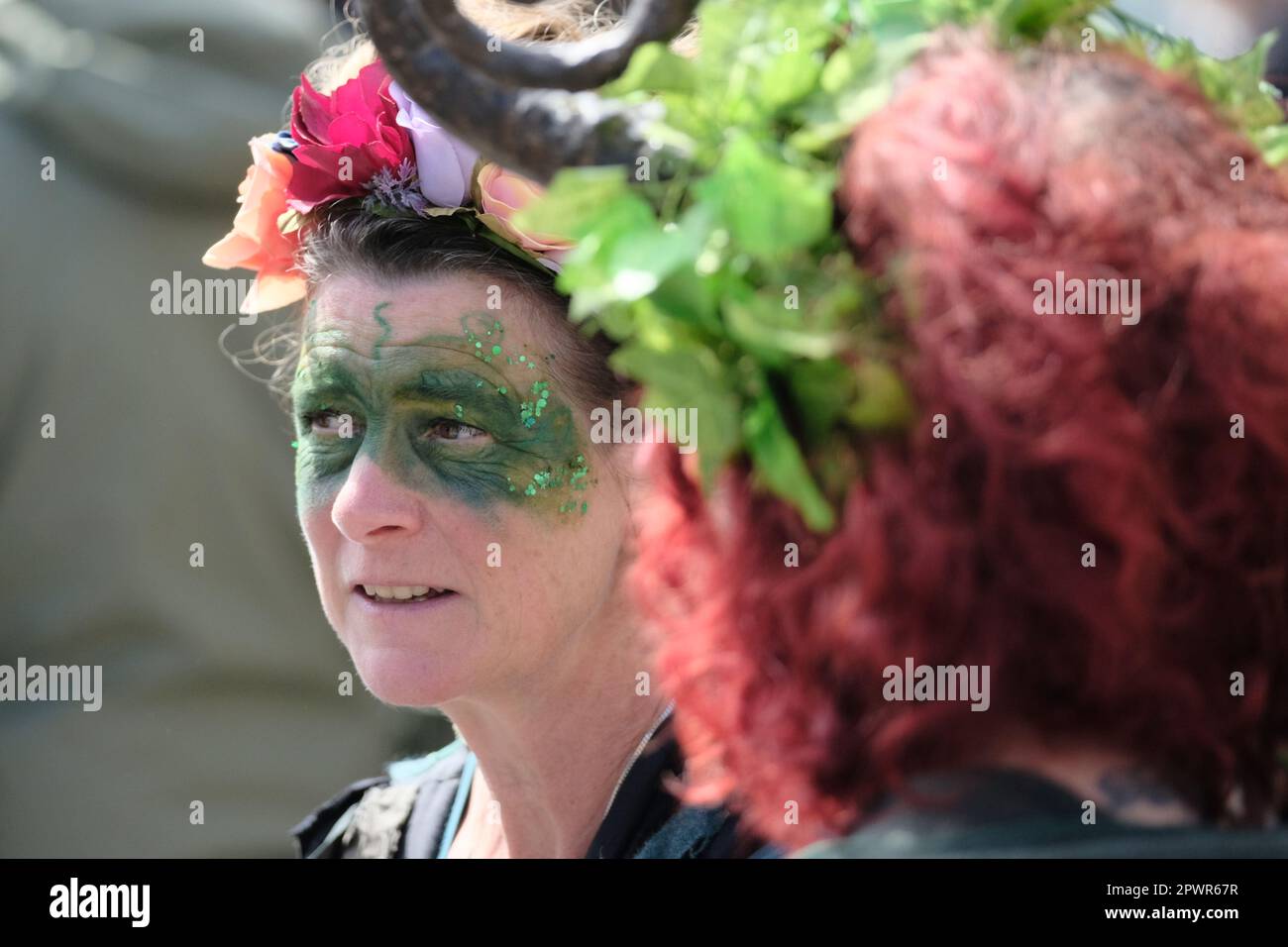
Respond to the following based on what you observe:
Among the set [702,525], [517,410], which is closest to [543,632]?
[517,410]

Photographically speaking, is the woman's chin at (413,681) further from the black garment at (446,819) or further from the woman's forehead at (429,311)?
the woman's forehead at (429,311)

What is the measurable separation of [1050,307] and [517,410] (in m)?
1.02

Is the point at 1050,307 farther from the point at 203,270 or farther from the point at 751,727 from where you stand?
the point at 203,270

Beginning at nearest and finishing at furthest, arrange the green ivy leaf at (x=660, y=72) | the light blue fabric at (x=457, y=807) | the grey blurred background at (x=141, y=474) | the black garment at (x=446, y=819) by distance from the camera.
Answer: the green ivy leaf at (x=660, y=72)
the black garment at (x=446, y=819)
the light blue fabric at (x=457, y=807)
the grey blurred background at (x=141, y=474)

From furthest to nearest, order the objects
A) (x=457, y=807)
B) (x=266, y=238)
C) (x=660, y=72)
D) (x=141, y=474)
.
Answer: (x=141, y=474)
(x=457, y=807)
(x=266, y=238)
(x=660, y=72)

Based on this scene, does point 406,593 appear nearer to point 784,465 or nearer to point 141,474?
point 784,465

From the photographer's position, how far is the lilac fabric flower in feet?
6.09

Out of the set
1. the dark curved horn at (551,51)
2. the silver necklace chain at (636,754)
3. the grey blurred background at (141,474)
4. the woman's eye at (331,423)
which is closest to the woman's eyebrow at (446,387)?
the woman's eye at (331,423)

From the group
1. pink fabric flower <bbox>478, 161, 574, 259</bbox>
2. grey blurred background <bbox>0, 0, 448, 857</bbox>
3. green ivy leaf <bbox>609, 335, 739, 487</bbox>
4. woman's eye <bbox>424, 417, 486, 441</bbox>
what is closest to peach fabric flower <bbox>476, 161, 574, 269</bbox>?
pink fabric flower <bbox>478, 161, 574, 259</bbox>

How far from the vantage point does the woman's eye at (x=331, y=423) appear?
1.92 meters

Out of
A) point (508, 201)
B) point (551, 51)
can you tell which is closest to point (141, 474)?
point (508, 201)

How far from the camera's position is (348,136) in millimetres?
1905

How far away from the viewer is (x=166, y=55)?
11.4 ft

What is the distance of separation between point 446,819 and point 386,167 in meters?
1.04
